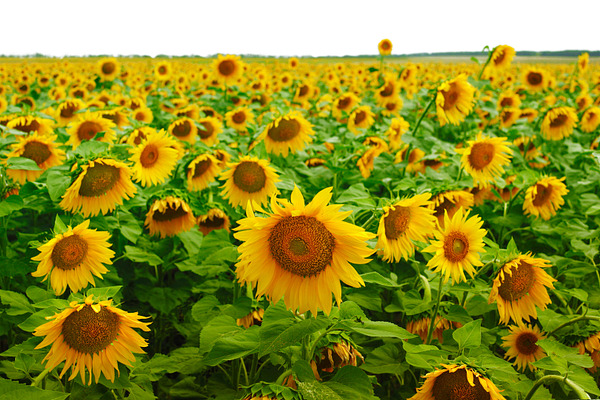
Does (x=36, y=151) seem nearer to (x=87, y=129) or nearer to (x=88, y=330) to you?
(x=87, y=129)

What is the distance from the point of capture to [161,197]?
2.41 meters

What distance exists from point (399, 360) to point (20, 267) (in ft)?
5.87

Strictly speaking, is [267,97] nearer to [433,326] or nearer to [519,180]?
[519,180]

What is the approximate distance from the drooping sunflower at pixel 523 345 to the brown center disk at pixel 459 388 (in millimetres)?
821

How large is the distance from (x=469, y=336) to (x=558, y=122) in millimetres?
3892

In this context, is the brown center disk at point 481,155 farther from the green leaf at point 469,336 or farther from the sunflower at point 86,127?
the sunflower at point 86,127

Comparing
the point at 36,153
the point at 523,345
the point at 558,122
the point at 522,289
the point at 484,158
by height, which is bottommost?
the point at 523,345

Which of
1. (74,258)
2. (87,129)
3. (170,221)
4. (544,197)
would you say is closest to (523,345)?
(544,197)

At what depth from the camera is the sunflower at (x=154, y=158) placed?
265 cm

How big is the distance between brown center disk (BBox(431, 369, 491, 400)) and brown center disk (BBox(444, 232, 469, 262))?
594 mm

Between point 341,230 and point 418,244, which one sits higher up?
point 341,230

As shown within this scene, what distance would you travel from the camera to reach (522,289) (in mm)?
1876

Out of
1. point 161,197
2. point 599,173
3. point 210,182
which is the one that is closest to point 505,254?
point 161,197

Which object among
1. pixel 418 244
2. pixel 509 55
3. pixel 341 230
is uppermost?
pixel 509 55
